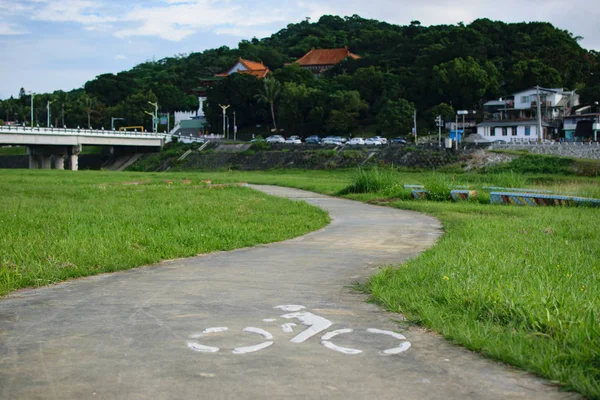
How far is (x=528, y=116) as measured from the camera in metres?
81.4

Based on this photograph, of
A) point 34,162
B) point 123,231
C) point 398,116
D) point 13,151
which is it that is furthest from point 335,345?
point 13,151

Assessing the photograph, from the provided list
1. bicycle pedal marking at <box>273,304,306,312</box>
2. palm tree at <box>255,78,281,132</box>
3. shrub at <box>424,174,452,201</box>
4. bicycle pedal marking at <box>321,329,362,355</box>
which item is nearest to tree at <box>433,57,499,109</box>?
palm tree at <box>255,78,281,132</box>

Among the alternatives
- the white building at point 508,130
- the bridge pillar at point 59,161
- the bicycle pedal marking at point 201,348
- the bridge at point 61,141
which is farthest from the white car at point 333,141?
the bicycle pedal marking at point 201,348

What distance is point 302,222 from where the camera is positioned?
16.3m

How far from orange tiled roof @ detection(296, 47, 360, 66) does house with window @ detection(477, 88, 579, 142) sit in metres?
47.5

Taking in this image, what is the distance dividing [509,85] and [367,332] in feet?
290

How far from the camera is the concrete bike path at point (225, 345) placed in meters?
4.68

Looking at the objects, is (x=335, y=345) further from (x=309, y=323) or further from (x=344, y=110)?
(x=344, y=110)

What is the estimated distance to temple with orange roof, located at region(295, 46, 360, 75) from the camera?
125562 millimetres

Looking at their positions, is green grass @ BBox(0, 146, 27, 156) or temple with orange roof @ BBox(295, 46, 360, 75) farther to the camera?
temple with orange roof @ BBox(295, 46, 360, 75)

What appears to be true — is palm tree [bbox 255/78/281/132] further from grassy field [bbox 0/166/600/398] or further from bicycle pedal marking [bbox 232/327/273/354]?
bicycle pedal marking [bbox 232/327/273/354]

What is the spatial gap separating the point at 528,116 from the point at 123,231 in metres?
76.3

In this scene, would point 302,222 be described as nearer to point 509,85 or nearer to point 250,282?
point 250,282

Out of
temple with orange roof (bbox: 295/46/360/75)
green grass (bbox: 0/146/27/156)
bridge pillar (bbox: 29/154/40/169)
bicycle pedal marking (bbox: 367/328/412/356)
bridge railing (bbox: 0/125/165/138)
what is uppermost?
temple with orange roof (bbox: 295/46/360/75)
